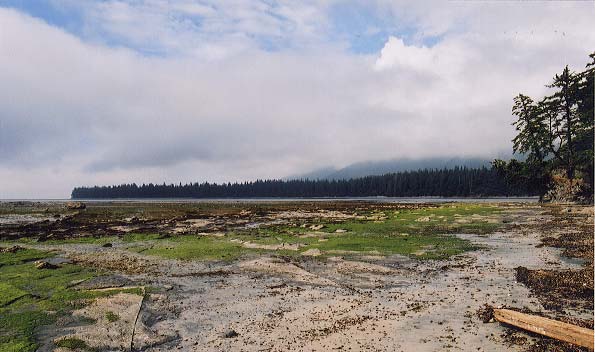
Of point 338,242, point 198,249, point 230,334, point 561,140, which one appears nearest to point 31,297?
point 230,334

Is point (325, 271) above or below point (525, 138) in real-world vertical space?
below

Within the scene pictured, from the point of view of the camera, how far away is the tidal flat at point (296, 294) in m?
10.1

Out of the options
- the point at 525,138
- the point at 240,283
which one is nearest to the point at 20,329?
the point at 240,283

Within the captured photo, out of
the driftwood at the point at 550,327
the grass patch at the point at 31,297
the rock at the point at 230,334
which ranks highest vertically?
the driftwood at the point at 550,327

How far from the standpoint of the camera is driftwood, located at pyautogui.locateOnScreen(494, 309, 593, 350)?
8.53m

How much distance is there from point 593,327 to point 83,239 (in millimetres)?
34277

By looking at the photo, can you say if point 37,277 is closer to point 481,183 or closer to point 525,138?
point 525,138

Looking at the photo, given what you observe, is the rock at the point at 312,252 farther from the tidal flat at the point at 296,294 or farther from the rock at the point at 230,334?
the rock at the point at 230,334

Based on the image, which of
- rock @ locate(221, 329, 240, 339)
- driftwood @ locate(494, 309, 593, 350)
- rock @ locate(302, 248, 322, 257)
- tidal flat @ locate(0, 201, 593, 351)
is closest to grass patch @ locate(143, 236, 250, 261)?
tidal flat @ locate(0, 201, 593, 351)

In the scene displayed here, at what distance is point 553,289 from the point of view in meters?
13.4

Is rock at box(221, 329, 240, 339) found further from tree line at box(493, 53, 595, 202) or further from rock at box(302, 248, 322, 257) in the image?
tree line at box(493, 53, 595, 202)

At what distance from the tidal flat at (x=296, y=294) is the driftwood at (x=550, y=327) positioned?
231mm

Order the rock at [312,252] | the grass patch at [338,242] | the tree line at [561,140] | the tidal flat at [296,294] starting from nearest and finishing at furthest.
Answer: the tidal flat at [296,294], the rock at [312,252], the grass patch at [338,242], the tree line at [561,140]

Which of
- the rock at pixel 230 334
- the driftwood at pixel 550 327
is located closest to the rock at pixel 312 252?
the rock at pixel 230 334
